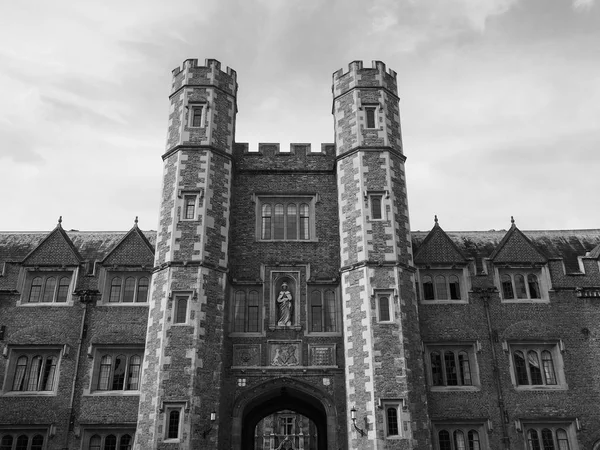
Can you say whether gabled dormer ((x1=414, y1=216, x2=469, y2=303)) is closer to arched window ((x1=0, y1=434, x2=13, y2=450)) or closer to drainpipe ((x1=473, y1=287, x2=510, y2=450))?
drainpipe ((x1=473, y1=287, x2=510, y2=450))

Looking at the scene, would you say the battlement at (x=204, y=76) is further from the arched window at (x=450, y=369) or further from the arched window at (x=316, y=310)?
the arched window at (x=450, y=369)

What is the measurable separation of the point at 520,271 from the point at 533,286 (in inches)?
31.3

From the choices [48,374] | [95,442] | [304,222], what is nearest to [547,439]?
[304,222]

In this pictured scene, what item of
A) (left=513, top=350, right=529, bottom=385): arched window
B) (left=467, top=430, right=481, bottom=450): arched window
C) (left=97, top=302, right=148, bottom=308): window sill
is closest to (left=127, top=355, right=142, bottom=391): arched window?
(left=97, top=302, right=148, bottom=308): window sill

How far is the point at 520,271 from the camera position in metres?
24.9

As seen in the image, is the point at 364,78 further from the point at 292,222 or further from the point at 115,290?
the point at 115,290

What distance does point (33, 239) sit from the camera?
2822cm

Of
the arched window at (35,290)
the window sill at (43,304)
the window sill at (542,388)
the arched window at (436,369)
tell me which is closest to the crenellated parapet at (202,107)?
the window sill at (43,304)

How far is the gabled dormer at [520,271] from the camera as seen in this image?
80.3 ft

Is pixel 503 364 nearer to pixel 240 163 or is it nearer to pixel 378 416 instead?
pixel 378 416

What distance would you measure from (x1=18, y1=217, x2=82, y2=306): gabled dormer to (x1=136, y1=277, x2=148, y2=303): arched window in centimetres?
269

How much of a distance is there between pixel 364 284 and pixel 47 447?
13.0 m

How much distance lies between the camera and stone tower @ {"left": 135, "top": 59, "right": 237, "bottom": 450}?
1961 centimetres

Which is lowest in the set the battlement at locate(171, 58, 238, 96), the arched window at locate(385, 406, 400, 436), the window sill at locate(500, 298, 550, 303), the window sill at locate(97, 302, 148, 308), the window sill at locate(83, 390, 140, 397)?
the arched window at locate(385, 406, 400, 436)
